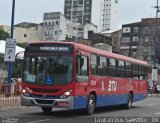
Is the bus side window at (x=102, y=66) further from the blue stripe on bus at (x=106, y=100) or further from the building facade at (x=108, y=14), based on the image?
the building facade at (x=108, y=14)

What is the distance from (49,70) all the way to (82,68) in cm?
151

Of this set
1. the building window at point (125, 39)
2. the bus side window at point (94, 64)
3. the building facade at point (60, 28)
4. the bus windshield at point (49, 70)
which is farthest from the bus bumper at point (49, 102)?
the building window at point (125, 39)

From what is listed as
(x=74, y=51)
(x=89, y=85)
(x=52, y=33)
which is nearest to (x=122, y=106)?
(x=89, y=85)

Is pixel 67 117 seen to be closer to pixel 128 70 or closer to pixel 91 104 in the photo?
pixel 91 104

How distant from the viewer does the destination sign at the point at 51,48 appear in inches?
745

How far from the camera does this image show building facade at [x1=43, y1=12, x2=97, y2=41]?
12825 cm

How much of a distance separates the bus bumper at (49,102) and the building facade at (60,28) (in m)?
108

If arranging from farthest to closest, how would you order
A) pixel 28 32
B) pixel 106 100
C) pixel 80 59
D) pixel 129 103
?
1. pixel 28 32
2. pixel 129 103
3. pixel 106 100
4. pixel 80 59

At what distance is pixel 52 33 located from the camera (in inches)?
5192

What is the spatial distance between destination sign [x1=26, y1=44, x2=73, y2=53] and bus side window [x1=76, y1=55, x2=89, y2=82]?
58 cm

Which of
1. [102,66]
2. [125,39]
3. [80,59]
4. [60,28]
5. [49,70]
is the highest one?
[60,28]

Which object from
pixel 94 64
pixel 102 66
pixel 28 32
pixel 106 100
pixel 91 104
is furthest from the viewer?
pixel 28 32

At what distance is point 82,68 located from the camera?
63.8 feet

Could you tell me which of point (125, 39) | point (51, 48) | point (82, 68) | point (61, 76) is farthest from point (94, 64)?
point (125, 39)
